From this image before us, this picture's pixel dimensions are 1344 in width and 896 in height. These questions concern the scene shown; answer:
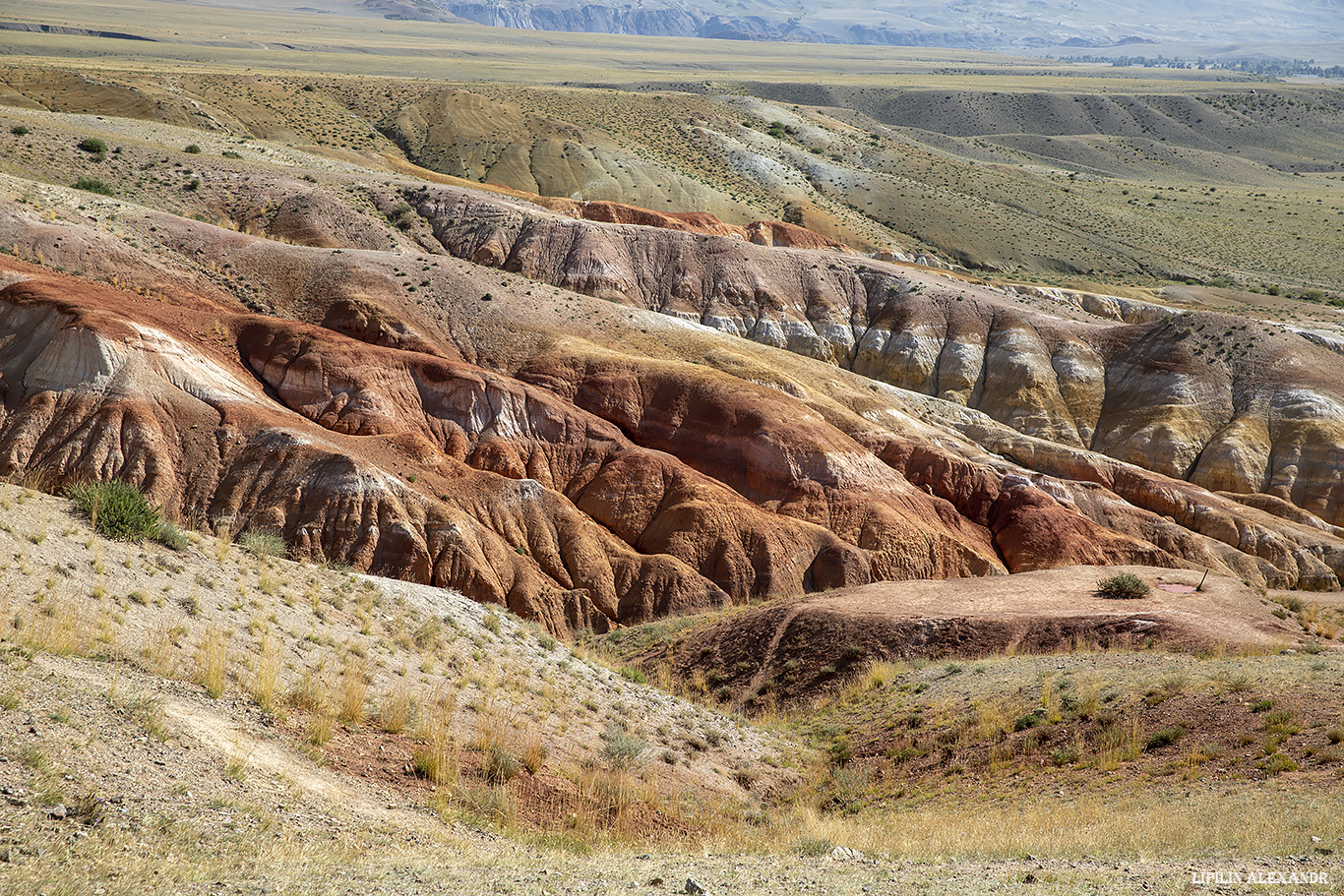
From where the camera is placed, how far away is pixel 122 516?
18000 millimetres

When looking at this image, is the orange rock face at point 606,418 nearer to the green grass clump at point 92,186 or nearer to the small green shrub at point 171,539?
the green grass clump at point 92,186

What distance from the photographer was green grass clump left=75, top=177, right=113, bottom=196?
5281 centimetres

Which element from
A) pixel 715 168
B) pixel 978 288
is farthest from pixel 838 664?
pixel 715 168

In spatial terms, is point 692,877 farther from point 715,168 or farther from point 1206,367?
point 715,168

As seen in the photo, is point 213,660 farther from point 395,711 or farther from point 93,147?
point 93,147

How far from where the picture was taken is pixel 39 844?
27.1 feet

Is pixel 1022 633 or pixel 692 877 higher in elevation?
pixel 692 877

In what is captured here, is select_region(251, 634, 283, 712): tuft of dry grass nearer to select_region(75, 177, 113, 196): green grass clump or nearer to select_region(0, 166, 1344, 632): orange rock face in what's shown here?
select_region(0, 166, 1344, 632): orange rock face

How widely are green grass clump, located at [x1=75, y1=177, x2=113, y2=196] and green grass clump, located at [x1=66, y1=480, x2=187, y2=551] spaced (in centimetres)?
4173

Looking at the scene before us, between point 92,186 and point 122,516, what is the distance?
4473 cm

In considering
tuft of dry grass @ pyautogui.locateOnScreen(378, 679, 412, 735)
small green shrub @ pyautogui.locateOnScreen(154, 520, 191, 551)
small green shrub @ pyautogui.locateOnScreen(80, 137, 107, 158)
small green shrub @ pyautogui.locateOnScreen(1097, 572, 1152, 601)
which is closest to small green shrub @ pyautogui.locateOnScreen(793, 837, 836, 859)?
tuft of dry grass @ pyautogui.locateOnScreen(378, 679, 412, 735)

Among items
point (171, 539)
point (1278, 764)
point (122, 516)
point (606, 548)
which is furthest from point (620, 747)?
point (606, 548)

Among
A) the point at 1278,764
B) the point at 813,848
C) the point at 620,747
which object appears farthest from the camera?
the point at 620,747

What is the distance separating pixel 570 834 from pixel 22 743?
682 cm
